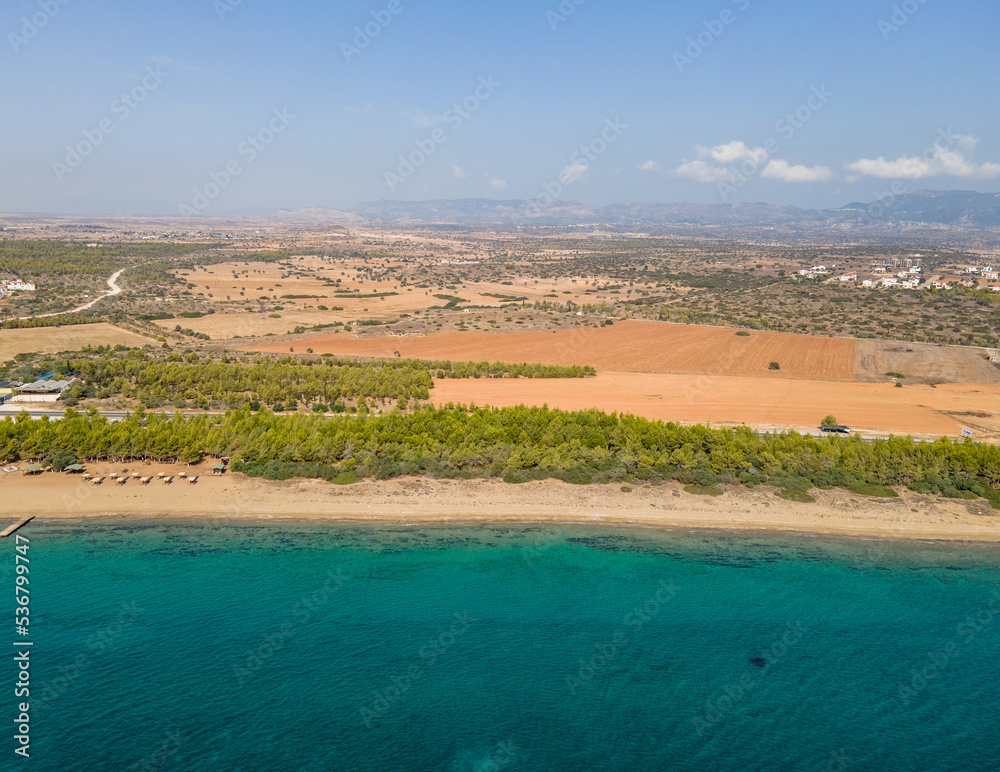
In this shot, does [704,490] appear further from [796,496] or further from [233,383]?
[233,383]

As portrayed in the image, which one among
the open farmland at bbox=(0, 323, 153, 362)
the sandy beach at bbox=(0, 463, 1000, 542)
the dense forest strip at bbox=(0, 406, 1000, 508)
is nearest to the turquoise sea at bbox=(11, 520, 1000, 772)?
the sandy beach at bbox=(0, 463, 1000, 542)

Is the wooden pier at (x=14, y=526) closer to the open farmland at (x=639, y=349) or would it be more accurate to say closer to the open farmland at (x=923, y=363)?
the open farmland at (x=639, y=349)

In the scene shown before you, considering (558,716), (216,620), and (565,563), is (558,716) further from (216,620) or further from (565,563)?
(216,620)

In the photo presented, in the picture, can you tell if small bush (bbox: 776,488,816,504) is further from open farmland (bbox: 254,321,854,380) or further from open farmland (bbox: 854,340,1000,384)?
open farmland (bbox: 854,340,1000,384)

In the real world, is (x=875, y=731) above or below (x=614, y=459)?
below

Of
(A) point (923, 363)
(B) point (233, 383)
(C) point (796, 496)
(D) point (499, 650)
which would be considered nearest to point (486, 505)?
(D) point (499, 650)

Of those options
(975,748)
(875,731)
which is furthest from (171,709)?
(975,748)

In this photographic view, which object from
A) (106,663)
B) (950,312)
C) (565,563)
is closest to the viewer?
(106,663)
